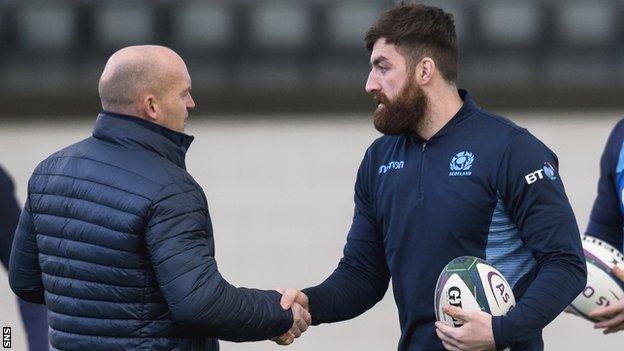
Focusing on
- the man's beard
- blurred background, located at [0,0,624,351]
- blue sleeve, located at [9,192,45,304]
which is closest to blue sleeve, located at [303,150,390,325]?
the man's beard

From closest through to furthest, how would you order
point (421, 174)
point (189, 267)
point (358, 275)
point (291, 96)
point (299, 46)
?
1. point (189, 267)
2. point (421, 174)
3. point (358, 275)
4. point (299, 46)
5. point (291, 96)

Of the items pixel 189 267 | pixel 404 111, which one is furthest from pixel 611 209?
pixel 189 267

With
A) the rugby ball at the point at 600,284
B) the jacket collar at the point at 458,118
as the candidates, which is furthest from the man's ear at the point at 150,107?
the rugby ball at the point at 600,284

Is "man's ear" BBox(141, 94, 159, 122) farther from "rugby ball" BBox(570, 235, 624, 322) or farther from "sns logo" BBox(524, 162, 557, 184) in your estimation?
"rugby ball" BBox(570, 235, 624, 322)

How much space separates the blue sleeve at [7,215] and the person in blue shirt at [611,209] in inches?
81.4

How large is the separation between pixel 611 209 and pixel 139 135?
1.81 meters

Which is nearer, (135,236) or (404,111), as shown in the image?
(135,236)

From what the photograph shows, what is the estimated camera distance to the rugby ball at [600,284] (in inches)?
165

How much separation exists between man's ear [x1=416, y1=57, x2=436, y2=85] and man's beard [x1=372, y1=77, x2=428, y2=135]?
23mm

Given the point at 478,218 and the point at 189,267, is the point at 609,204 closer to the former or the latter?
the point at 478,218

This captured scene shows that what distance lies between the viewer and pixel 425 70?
3781mm

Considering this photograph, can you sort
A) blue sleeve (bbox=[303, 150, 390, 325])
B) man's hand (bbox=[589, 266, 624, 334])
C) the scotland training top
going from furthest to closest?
man's hand (bbox=[589, 266, 624, 334]), blue sleeve (bbox=[303, 150, 390, 325]), the scotland training top

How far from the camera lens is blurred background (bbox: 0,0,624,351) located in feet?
21.9

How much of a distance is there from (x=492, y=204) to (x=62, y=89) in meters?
3.78
